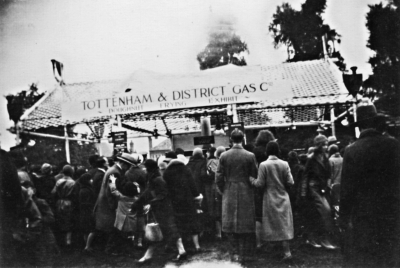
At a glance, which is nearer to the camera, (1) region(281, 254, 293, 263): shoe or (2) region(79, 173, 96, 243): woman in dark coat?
(1) region(281, 254, 293, 263): shoe

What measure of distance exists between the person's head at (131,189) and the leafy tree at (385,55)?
3.48 metres

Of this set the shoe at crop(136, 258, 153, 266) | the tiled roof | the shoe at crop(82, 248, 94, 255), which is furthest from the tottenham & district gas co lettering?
the shoe at crop(136, 258, 153, 266)

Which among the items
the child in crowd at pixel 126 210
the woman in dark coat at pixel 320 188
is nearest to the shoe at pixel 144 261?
the child in crowd at pixel 126 210

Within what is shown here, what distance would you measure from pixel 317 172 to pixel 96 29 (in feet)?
12.6

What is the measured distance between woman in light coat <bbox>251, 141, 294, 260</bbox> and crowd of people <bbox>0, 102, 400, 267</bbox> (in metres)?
0.01

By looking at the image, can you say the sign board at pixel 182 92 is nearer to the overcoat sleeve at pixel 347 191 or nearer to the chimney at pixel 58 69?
the chimney at pixel 58 69

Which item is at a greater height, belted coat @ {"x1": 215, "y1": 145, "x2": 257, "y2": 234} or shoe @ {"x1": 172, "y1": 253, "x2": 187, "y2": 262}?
belted coat @ {"x1": 215, "y1": 145, "x2": 257, "y2": 234}

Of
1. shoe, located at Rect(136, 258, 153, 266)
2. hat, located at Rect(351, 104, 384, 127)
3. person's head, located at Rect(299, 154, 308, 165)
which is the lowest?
shoe, located at Rect(136, 258, 153, 266)

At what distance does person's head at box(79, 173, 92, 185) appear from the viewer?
5520 mm

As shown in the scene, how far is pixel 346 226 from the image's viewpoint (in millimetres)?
3498

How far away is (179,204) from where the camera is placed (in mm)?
5238

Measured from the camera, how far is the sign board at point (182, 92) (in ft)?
17.8

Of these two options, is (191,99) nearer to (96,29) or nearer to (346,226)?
(96,29)

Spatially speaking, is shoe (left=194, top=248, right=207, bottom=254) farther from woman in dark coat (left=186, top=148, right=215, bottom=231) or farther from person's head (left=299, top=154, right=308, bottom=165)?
person's head (left=299, top=154, right=308, bottom=165)
